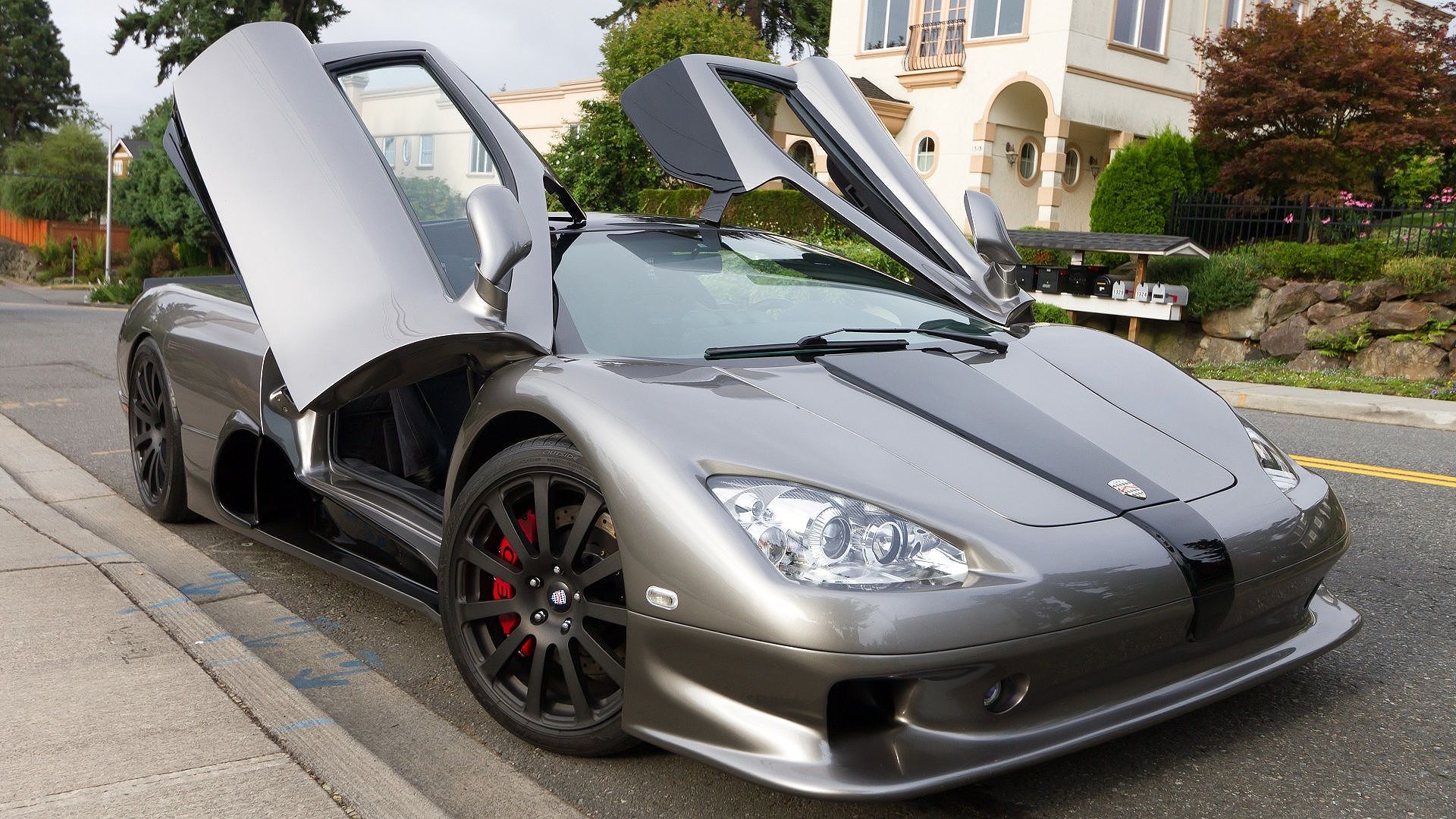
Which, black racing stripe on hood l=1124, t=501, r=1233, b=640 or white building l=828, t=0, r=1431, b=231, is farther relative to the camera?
white building l=828, t=0, r=1431, b=231

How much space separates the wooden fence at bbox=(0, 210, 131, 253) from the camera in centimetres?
4231

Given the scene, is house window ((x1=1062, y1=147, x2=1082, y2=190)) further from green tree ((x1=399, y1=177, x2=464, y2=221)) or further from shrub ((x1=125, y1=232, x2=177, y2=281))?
shrub ((x1=125, y1=232, x2=177, y2=281))

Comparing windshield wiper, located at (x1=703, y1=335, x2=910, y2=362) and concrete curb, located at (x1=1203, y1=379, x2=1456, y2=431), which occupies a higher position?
windshield wiper, located at (x1=703, y1=335, x2=910, y2=362)

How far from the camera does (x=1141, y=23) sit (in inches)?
834

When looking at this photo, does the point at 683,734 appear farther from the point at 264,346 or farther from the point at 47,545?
the point at 47,545

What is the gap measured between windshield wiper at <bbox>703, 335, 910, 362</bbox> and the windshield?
75 millimetres

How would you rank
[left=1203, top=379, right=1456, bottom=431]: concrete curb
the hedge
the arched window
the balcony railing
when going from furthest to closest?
the arched window → the balcony railing → the hedge → [left=1203, top=379, right=1456, bottom=431]: concrete curb

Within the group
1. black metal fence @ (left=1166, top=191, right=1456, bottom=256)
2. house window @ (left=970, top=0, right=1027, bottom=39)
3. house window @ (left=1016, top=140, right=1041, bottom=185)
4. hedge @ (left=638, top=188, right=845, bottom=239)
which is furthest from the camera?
house window @ (left=1016, top=140, right=1041, bottom=185)

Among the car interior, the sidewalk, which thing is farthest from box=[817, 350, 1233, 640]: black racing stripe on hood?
the sidewalk

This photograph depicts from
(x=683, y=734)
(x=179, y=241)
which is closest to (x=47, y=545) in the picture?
(x=683, y=734)

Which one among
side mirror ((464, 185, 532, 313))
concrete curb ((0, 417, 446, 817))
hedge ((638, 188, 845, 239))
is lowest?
concrete curb ((0, 417, 446, 817))

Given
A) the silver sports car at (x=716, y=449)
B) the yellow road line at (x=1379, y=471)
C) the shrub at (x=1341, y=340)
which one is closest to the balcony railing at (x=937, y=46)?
the shrub at (x=1341, y=340)

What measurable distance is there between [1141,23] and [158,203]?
27.4 m

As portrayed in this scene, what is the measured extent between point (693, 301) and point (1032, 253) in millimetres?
15381
